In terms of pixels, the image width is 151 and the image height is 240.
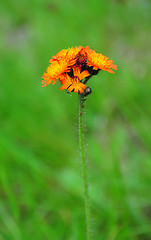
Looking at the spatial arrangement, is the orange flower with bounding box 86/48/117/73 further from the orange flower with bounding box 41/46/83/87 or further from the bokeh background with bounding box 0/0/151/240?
the bokeh background with bounding box 0/0/151/240

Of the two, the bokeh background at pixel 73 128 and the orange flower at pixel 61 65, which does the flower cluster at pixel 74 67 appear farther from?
the bokeh background at pixel 73 128

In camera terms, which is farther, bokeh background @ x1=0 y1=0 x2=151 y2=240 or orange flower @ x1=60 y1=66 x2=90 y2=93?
bokeh background @ x1=0 y1=0 x2=151 y2=240

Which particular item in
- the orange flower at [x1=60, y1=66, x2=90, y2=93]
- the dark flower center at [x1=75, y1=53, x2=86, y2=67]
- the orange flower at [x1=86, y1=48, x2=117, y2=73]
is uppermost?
the orange flower at [x1=86, y1=48, x2=117, y2=73]

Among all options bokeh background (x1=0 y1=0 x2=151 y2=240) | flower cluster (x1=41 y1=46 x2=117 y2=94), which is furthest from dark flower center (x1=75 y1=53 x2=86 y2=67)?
bokeh background (x1=0 y1=0 x2=151 y2=240)

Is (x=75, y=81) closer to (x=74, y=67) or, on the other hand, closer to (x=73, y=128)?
(x=74, y=67)

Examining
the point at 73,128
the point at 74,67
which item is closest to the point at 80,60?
the point at 74,67

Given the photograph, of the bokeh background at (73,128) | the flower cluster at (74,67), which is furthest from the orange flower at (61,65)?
the bokeh background at (73,128)
